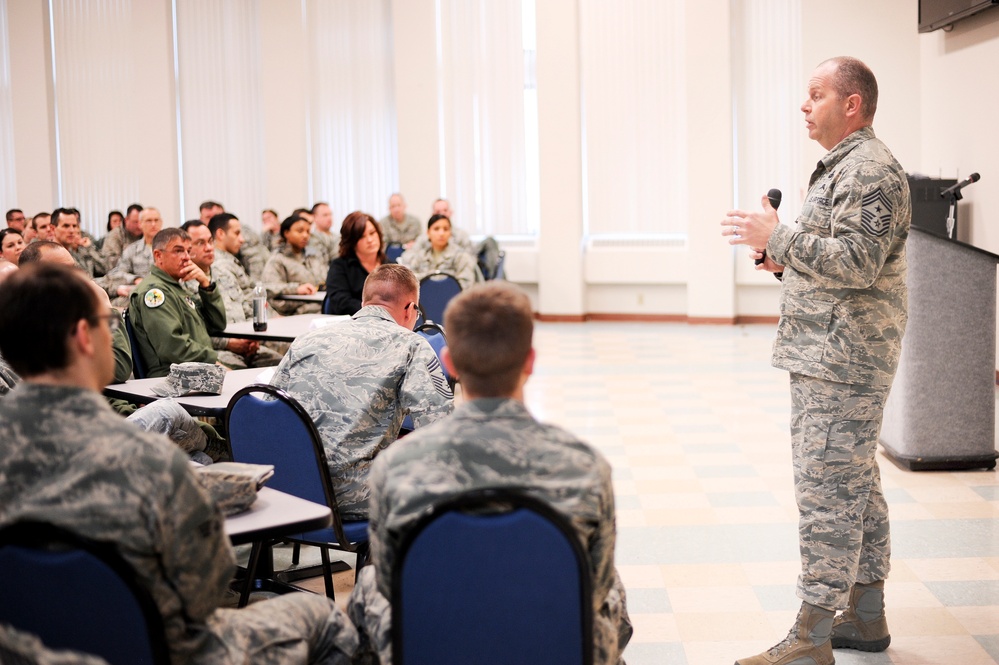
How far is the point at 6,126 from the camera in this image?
44.0ft

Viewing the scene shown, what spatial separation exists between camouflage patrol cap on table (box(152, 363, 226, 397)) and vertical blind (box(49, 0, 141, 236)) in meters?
10.1

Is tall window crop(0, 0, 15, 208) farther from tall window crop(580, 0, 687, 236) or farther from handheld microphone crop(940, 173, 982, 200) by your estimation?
handheld microphone crop(940, 173, 982, 200)

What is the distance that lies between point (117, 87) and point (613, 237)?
6768 millimetres

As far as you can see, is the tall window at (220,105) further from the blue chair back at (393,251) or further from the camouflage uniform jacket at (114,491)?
the camouflage uniform jacket at (114,491)

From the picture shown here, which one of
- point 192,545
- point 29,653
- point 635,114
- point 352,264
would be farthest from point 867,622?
point 635,114

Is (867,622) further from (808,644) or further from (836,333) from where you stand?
(836,333)

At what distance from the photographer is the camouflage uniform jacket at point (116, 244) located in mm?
10828

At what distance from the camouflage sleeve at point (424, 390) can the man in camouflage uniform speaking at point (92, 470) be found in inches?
49.3

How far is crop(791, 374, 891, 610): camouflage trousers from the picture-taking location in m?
2.83

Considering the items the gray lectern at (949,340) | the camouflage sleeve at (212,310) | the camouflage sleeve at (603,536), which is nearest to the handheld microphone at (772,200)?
the camouflage sleeve at (603,536)

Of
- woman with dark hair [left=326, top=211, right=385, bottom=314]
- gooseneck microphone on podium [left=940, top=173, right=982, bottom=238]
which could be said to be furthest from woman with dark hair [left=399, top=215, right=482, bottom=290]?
gooseneck microphone on podium [left=940, top=173, right=982, bottom=238]

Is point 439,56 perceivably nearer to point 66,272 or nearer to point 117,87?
point 117,87

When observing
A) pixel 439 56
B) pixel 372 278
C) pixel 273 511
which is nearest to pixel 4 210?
pixel 439 56

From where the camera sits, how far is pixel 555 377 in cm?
803
